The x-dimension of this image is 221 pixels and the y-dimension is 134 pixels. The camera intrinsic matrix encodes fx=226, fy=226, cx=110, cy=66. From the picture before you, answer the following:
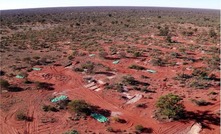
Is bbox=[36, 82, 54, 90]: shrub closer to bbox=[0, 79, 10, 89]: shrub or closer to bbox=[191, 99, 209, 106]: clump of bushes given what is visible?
bbox=[0, 79, 10, 89]: shrub

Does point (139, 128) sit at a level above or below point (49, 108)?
below

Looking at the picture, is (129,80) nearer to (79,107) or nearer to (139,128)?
(79,107)

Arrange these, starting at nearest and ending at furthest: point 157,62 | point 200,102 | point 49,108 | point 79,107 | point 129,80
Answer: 1. point 79,107
2. point 49,108
3. point 200,102
4. point 129,80
5. point 157,62

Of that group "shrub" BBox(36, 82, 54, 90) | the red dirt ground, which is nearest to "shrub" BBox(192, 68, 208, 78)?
the red dirt ground

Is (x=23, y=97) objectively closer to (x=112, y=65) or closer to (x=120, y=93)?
(x=120, y=93)

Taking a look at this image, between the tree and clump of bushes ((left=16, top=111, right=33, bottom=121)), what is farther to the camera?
the tree

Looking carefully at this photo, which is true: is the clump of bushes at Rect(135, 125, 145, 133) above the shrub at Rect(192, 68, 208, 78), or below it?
below

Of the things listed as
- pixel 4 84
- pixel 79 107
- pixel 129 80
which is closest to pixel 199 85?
pixel 129 80

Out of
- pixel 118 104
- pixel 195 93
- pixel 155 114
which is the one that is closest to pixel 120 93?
pixel 118 104

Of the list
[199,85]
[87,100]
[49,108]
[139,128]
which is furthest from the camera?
[199,85]
